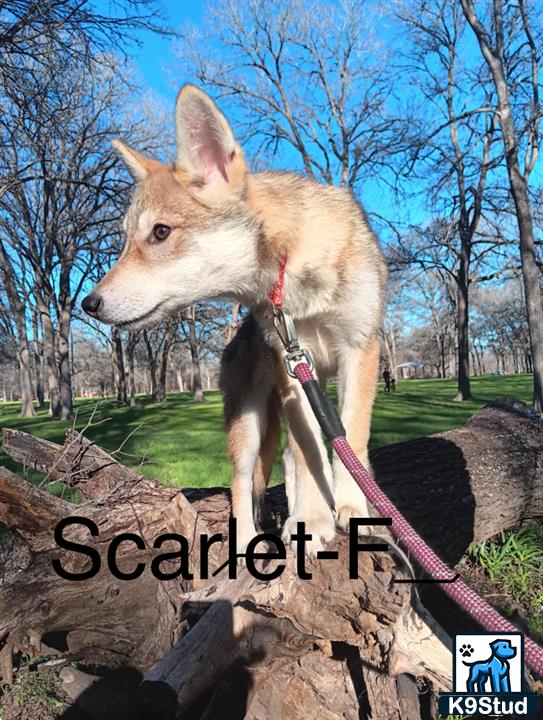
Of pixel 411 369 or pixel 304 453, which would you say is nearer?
pixel 304 453

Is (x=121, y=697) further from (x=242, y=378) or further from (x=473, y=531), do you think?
(x=473, y=531)

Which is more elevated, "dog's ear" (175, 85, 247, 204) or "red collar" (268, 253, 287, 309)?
"dog's ear" (175, 85, 247, 204)

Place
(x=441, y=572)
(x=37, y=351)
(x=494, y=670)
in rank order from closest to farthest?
1. (x=441, y=572)
2. (x=494, y=670)
3. (x=37, y=351)

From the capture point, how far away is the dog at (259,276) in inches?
92.0

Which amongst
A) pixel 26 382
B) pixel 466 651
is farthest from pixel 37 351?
pixel 466 651

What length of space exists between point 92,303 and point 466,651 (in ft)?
6.93

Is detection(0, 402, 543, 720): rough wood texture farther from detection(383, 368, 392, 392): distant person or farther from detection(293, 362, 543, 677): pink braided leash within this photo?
detection(383, 368, 392, 392): distant person

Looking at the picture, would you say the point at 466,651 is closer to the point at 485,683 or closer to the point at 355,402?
the point at 485,683

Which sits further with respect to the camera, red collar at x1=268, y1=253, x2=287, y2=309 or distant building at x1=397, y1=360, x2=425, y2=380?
distant building at x1=397, y1=360, x2=425, y2=380

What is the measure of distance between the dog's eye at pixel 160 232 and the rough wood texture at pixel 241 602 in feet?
4.32

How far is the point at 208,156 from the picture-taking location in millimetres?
2506

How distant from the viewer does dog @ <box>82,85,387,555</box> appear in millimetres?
2336

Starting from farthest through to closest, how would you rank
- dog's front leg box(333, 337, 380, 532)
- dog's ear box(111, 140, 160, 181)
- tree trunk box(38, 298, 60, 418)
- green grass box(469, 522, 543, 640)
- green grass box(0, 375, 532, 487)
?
tree trunk box(38, 298, 60, 418) < green grass box(0, 375, 532, 487) < green grass box(469, 522, 543, 640) < dog's ear box(111, 140, 160, 181) < dog's front leg box(333, 337, 380, 532)

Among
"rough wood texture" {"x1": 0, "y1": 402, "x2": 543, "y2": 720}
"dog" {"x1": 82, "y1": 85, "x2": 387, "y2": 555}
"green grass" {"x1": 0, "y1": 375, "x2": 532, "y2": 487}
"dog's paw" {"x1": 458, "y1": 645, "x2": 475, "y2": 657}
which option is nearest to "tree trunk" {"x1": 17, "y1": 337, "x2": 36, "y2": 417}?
"green grass" {"x1": 0, "y1": 375, "x2": 532, "y2": 487}
